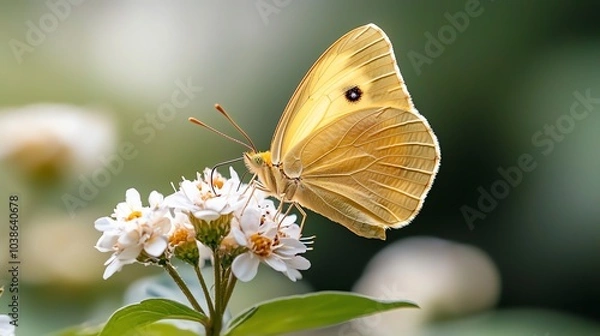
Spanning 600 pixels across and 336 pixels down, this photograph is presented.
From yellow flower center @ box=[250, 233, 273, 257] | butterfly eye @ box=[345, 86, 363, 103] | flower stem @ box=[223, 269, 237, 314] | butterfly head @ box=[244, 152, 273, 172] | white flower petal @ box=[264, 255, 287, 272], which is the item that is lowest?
flower stem @ box=[223, 269, 237, 314]

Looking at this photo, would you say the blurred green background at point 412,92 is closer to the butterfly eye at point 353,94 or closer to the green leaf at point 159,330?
the butterfly eye at point 353,94

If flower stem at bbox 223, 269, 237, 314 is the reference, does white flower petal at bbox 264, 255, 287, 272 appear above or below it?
above

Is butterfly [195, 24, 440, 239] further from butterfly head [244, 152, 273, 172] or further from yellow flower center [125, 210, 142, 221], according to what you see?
yellow flower center [125, 210, 142, 221]

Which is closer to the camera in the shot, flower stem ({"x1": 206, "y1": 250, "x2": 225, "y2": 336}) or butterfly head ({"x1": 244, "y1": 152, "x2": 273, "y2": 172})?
flower stem ({"x1": 206, "y1": 250, "x2": 225, "y2": 336})

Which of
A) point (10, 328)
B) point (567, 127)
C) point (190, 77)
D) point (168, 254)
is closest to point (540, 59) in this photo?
point (567, 127)

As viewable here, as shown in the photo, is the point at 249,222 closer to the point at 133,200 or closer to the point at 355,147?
the point at 133,200

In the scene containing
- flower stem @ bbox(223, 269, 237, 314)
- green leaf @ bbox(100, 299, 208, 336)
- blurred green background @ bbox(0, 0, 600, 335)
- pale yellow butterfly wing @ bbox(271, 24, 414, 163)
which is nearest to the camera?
green leaf @ bbox(100, 299, 208, 336)

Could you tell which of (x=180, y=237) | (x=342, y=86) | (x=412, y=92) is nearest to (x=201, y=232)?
(x=180, y=237)

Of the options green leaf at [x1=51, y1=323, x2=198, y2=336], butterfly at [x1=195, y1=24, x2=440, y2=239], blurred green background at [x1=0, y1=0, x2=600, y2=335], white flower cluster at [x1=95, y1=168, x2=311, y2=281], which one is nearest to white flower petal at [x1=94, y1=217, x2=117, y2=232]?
white flower cluster at [x1=95, y1=168, x2=311, y2=281]

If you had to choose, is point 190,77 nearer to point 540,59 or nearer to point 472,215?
point 472,215
